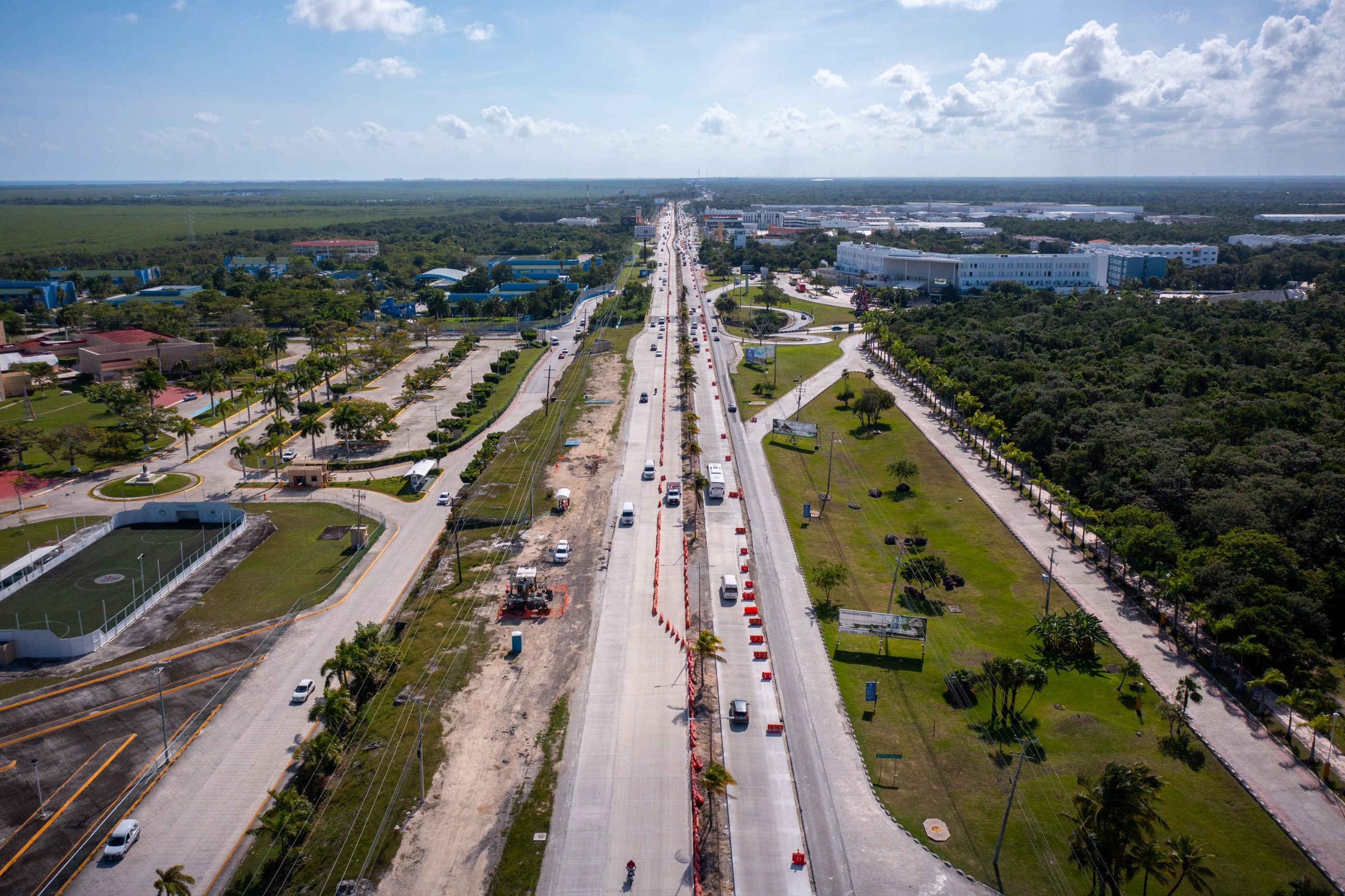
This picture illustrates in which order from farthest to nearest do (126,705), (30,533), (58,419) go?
(58,419) → (30,533) → (126,705)

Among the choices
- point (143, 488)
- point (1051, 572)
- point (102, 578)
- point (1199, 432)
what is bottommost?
point (1051, 572)

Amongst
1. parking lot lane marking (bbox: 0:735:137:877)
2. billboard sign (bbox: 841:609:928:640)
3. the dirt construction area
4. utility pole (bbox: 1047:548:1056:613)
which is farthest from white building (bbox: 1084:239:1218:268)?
parking lot lane marking (bbox: 0:735:137:877)

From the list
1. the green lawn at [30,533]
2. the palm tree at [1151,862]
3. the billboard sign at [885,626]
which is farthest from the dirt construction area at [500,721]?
the green lawn at [30,533]

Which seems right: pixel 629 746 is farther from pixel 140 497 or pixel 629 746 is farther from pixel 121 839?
pixel 140 497

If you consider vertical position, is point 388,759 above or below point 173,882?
below

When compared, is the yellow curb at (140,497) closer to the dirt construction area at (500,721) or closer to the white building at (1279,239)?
the dirt construction area at (500,721)

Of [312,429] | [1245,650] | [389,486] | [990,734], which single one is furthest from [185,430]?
[1245,650]

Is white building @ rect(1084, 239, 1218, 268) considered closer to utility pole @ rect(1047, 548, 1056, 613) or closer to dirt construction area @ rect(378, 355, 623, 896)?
utility pole @ rect(1047, 548, 1056, 613)

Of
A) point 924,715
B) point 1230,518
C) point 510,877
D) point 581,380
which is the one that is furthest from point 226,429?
point 1230,518
